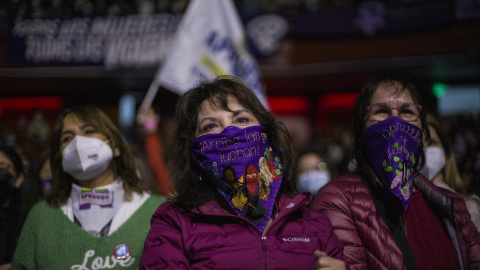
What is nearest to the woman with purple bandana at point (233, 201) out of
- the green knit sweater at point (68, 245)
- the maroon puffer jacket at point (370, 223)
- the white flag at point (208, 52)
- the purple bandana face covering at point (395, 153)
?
the maroon puffer jacket at point (370, 223)

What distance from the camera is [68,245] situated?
231 centimetres

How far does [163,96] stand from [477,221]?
10403 mm

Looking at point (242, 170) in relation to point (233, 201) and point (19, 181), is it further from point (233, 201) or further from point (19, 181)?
point (19, 181)

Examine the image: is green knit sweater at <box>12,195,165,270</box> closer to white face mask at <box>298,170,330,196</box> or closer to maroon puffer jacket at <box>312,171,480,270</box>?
maroon puffer jacket at <box>312,171,480,270</box>

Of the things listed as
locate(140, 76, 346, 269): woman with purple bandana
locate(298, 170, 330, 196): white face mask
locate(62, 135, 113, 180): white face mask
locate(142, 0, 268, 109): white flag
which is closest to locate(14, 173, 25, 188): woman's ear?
locate(62, 135, 113, 180): white face mask

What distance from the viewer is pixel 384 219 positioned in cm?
200

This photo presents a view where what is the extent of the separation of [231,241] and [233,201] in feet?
0.63

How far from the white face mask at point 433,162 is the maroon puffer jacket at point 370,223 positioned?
736 millimetres

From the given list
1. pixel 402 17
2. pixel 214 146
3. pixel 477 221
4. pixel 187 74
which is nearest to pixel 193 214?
pixel 214 146

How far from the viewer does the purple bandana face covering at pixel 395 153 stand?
2047 mm

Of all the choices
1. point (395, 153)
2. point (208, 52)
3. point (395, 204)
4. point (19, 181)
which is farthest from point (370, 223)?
point (208, 52)

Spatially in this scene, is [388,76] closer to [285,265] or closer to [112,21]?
[285,265]

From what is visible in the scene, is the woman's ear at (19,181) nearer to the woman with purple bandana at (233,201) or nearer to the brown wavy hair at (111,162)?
the brown wavy hair at (111,162)

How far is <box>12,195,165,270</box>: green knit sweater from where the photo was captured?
226cm
